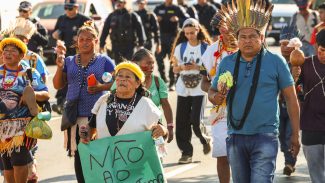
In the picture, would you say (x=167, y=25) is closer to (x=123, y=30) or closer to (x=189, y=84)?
(x=123, y=30)

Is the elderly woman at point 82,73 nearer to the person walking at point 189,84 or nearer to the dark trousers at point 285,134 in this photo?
the dark trousers at point 285,134

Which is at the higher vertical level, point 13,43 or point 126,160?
point 13,43

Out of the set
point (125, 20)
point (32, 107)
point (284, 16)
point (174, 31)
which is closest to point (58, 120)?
point (125, 20)

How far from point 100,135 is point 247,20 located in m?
1.47

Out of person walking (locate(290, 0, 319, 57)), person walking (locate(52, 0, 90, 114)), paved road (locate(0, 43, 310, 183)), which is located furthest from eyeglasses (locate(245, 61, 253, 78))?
person walking (locate(290, 0, 319, 57))

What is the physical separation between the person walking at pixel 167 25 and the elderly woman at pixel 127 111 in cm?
1366

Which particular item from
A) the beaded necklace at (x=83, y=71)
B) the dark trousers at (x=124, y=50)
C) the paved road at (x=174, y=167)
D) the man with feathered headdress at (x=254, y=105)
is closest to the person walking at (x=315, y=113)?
the man with feathered headdress at (x=254, y=105)

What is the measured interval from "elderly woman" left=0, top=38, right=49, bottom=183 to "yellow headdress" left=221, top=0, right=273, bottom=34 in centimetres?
223

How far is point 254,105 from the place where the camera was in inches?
341

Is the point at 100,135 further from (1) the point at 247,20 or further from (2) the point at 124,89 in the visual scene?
(1) the point at 247,20

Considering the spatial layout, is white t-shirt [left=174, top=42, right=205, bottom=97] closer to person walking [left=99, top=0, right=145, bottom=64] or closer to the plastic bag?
the plastic bag

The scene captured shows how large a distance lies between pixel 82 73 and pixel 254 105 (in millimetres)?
2494

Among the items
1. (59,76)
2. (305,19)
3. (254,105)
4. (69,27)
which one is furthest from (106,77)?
(305,19)

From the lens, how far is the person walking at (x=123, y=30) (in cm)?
2114
